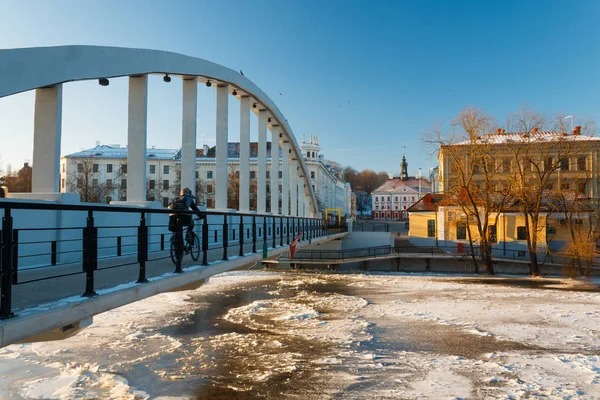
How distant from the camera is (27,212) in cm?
577

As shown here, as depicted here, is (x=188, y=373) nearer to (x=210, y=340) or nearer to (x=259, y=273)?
(x=210, y=340)

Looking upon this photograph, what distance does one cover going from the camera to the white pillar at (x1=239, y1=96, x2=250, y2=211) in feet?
52.5

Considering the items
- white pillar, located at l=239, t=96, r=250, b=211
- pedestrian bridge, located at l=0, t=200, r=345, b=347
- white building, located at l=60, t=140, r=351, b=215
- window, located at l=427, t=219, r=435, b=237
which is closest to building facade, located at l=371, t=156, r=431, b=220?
white building, located at l=60, t=140, r=351, b=215

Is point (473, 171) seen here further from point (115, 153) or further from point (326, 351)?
point (115, 153)

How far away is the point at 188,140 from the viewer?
11.9 meters

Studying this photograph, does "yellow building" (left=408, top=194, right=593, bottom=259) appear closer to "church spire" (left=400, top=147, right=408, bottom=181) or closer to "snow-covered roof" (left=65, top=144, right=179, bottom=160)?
"snow-covered roof" (left=65, top=144, right=179, bottom=160)

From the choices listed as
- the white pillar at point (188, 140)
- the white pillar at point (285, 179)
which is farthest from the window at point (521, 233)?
the white pillar at point (188, 140)

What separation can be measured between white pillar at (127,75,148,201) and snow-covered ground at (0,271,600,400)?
3.72m

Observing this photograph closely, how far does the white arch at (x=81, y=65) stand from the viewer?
621 cm

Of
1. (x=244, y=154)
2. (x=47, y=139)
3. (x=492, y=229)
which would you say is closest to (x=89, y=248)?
(x=47, y=139)

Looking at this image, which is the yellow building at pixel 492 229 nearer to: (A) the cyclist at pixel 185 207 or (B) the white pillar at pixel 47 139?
(A) the cyclist at pixel 185 207

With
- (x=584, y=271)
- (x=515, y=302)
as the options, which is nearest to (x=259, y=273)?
(x=515, y=302)

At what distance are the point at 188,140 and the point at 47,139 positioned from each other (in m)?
4.88

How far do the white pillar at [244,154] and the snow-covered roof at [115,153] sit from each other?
35.9 metres
